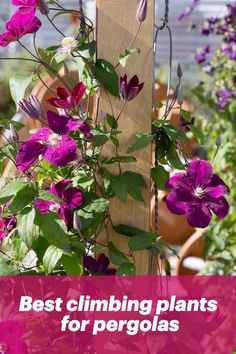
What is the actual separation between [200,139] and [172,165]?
0.24 feet

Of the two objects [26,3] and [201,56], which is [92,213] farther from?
[201,56]

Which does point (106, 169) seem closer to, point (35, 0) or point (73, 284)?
point (73, 284)

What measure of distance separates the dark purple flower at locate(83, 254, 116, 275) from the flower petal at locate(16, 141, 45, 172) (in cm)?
22

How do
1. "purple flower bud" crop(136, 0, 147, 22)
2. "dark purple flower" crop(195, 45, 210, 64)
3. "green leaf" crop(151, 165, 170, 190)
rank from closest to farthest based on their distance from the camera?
"purple flower bud" crop(136, 0, 147, 22)
"green leaf" crop(151, 165, 170, 190)
"dark purple flower" crop(195, 45, 210, 64)

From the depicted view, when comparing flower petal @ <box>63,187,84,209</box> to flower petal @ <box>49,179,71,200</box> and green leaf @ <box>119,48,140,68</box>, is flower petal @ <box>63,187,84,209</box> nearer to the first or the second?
flower petal @ <box>49,179,71,200</box>

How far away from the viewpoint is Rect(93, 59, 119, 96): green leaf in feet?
4.20

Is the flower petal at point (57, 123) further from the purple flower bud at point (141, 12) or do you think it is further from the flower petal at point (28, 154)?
the purple flower bud at point (141, 12)

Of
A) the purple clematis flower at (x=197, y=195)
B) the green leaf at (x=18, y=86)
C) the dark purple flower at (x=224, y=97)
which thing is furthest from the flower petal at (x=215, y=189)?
the dark purple flower at (x=224, y=97)

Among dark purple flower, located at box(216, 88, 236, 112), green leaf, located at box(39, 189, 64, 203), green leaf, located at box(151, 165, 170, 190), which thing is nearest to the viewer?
green leaf, located at box(39, 189, 64, 203)

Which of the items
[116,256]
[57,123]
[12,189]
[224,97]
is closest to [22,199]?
[12,189]

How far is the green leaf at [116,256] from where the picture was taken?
1285 mm

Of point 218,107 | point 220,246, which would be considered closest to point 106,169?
point 220,246

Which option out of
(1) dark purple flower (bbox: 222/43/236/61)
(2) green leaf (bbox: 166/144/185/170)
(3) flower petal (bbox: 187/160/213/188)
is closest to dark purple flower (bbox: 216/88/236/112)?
(1) dark purple flower (bbox: 222/43/236/61)

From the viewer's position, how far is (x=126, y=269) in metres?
1.25
